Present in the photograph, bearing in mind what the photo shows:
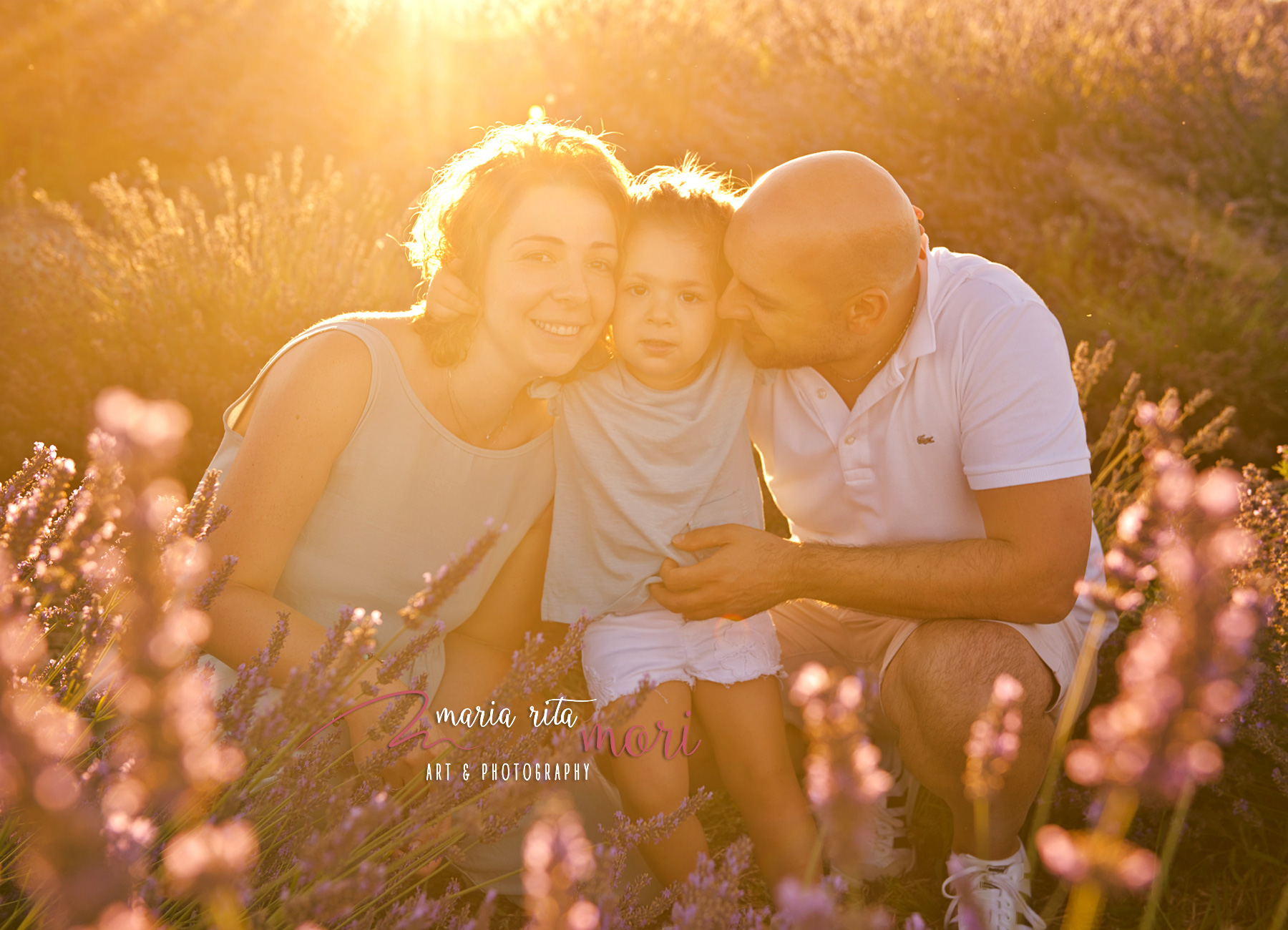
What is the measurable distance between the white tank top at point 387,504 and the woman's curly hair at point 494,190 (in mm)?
198

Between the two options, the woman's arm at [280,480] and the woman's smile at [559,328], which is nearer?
the woman's arm at [280,480]

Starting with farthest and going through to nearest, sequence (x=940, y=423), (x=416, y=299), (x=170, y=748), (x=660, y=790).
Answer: (x=416, y=299)
(x=940, y=423)
(x=660, y=790)
(x=170, y=748)

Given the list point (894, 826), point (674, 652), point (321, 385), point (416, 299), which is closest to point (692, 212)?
point (321, 385)

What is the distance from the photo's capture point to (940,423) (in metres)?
2.35

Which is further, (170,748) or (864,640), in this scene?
(864,640)

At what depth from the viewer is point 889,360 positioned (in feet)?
7.88

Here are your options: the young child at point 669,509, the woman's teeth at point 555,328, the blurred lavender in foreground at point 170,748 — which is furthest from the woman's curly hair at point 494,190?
the blurred lavender in foreground at point 170,748

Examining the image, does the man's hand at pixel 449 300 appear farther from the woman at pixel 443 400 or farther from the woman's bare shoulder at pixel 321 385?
the woman's bare shoulder at pixel 321 385

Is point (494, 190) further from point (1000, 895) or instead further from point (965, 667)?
point (1000, 895)

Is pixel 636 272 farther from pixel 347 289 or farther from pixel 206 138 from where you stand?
pixel 206 138

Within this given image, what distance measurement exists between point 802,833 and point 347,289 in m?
3.15

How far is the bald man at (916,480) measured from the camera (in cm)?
216

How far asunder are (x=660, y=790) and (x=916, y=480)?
107 cm

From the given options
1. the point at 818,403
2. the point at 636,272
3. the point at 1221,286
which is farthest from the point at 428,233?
the point at 1221,286
